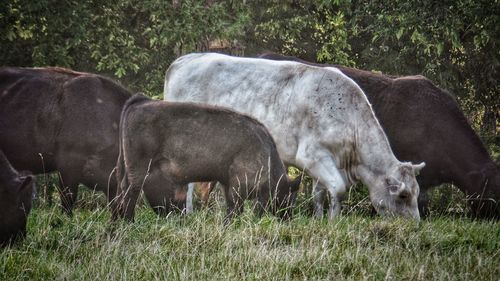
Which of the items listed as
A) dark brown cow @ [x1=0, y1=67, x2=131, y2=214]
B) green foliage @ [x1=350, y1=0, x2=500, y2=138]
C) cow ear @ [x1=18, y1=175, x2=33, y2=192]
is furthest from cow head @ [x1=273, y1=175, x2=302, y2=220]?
green foliage @ [x1=350, y1=0, x2=500, y2=138]

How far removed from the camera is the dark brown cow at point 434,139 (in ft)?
37.5

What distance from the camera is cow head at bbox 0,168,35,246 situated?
7414 mm

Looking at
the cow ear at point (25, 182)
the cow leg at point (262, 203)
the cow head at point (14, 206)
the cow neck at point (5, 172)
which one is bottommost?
the cow leg at point (262, 203)

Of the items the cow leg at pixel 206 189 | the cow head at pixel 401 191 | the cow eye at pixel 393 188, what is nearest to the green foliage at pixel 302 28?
the cow leg at pixel 206 189

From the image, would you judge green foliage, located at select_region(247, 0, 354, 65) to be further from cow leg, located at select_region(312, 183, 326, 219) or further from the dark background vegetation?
cow leg, located at select_region(312, 183, 326, 219)

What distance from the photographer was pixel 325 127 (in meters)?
10.9

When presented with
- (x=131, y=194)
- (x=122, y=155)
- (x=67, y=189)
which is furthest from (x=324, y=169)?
Result: (x=67, y=189)

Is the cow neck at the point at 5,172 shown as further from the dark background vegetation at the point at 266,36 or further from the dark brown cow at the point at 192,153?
the dark background vegetation at the point at 266,36

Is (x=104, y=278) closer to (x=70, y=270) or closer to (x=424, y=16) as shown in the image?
(x=70, y=270)

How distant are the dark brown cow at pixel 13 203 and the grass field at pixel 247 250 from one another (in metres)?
0.18

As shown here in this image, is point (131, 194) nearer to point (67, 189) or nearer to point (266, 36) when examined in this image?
point (67, 189)

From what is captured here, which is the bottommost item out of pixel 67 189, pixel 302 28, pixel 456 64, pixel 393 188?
pixel 67 189

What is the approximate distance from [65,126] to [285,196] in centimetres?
307

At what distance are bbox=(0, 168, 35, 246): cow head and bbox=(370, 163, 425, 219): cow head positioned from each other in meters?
4.63
